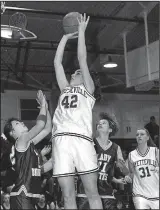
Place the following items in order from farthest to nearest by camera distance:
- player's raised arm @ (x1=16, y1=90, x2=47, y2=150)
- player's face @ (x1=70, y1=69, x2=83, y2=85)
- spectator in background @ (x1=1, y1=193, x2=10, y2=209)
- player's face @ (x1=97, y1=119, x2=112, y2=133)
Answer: spectator in background @ (x1=1, y1=193, x2=10, y2=209) → player's face @ (x1=97, y1=119, x2=112, y2=133) → player's raised arm @ (x1=16, y1=90, x2=47, y2=150) → player's face @ (x1=70, y1=69, x2=83, y2=85)

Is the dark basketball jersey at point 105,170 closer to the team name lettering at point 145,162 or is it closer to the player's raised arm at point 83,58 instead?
the team name lettering at point 145,162

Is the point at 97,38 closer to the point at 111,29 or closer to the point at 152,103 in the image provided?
the point at 111,29

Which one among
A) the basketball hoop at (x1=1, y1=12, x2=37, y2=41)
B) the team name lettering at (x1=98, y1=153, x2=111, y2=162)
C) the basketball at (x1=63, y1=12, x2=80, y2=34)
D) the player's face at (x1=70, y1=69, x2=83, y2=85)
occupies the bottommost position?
the team name lettering at (x1=98, y1=153, x2=111, y2=162)

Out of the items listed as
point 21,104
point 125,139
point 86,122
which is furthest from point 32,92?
point 86,122

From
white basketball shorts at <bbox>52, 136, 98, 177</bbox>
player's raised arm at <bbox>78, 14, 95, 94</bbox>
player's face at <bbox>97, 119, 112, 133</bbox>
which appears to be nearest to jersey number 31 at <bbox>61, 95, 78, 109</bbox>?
player's raised arm at <bbox>78, 14, 95, 94</bbox>

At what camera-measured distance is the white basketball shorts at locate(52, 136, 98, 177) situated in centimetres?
374

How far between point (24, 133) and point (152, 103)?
341 inches

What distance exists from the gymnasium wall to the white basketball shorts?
844cm

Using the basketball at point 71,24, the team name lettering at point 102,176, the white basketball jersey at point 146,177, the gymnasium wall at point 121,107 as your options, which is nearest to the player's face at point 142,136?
the white basketball jersey at point 146,177

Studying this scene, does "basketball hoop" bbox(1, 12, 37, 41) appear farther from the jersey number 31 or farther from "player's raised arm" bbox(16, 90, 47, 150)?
the jersey number 31

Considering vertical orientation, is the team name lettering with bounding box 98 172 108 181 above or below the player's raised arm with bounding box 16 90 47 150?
below

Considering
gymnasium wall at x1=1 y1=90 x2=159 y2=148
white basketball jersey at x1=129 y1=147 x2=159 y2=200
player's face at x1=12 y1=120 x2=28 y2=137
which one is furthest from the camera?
gymnasium wall at x1=1 y1=90 x2=159 y2=148

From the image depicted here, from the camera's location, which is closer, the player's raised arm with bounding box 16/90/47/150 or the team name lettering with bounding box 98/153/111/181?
the player's raised arm with bounding box 16/90/47/150

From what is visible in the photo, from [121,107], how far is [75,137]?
959 centimetres
